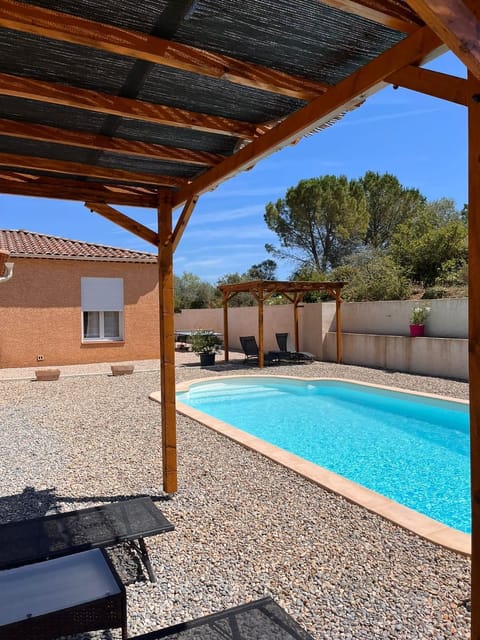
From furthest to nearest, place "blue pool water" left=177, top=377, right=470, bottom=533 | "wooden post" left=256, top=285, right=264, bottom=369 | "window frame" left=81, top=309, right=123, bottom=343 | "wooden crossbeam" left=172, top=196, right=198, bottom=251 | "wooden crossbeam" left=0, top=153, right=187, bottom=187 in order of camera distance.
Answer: "window frame" left=81, top=309, right=123, bottom=343
"wooden post" left=256, top=285, right=264, bottom=369
"blue pool water" left=177, top=377, right=470, bottom=533
"wooden crossbeam" left=172, top=196, right=198, bottom=251
"wooden crossbeam" left=0, top=153, right=187, bottom=187

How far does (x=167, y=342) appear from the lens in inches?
199

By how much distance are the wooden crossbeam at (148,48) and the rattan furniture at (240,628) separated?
3.05m

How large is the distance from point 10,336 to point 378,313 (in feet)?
42.6

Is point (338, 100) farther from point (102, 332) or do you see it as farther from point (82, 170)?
point (102, 332)

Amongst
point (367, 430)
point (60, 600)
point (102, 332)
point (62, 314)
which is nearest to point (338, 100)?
point (60, 600)

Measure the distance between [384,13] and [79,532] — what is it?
384cm

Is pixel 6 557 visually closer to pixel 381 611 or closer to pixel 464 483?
pixel 381 611

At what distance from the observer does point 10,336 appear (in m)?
16.3

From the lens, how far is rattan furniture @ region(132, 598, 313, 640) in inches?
95.5

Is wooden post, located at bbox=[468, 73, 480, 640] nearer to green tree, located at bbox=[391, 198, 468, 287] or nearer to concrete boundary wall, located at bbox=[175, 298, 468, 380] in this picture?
concrete boundary wall, located at bbox=[175, 298, 468, 380]

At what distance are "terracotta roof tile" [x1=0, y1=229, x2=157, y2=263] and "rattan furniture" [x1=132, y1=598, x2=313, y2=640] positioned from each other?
1573 cm

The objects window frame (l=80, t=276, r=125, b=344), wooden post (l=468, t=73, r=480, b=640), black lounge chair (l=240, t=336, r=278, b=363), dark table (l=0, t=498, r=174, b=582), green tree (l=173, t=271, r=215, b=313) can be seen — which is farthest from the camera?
green tree (l=173, t=271, r=215, b=313)

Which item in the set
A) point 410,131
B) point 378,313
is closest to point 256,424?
point 378,313

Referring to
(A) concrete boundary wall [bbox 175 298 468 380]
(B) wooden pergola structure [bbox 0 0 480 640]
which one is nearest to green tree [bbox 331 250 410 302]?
(A) concrete boundary wall [bbox 175 298 468 380]
